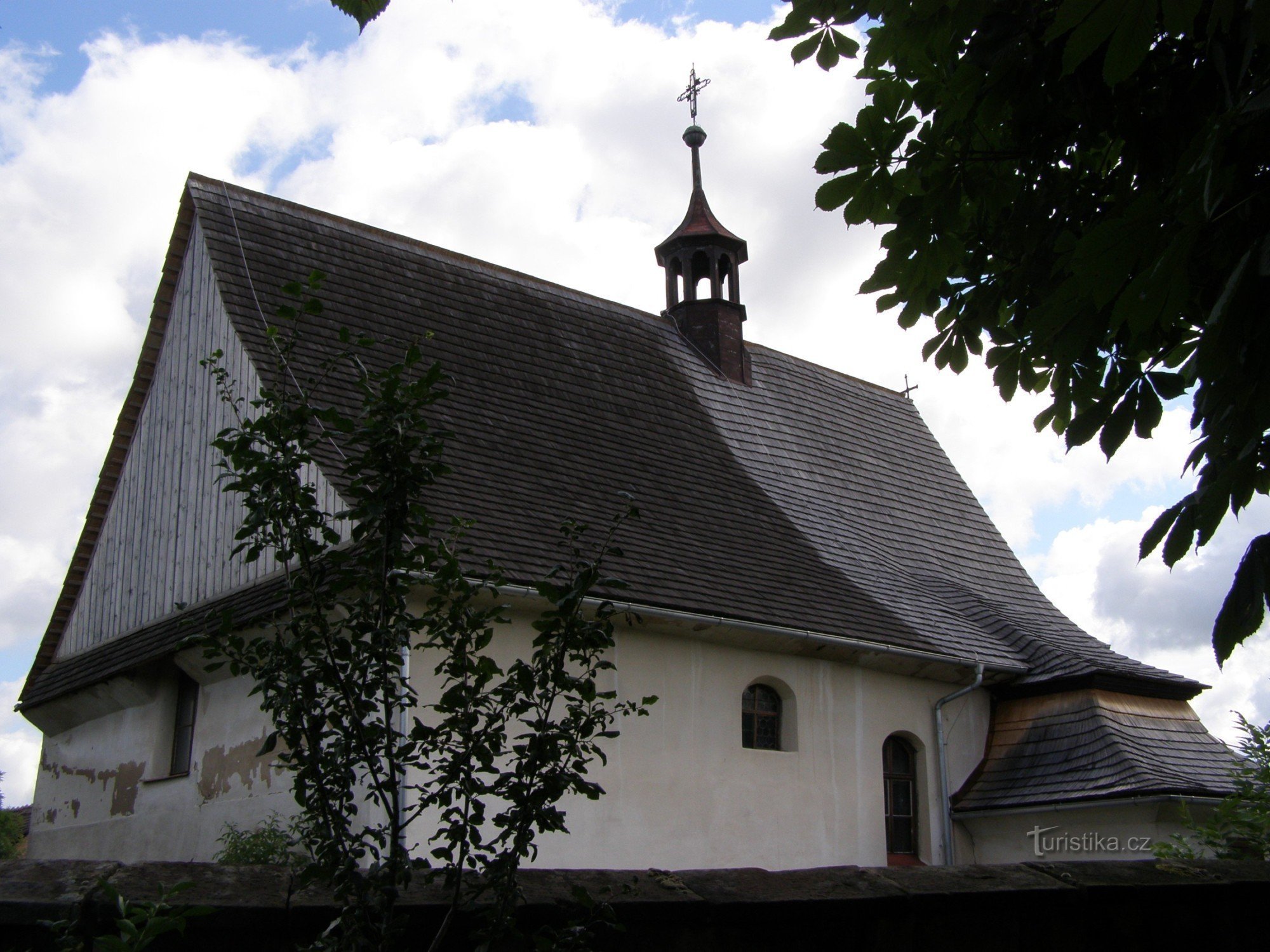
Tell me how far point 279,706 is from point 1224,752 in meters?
14.0

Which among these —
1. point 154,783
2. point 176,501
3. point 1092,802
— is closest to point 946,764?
point 1092,802

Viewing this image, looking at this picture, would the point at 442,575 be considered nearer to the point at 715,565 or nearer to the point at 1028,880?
the point at 1028,880

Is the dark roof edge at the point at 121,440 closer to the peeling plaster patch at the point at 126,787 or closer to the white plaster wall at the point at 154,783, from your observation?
the white plaster wall at the point at 154,783

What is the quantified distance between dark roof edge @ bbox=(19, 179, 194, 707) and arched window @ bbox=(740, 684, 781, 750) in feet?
26.4

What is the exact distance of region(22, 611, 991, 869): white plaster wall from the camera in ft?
36.2

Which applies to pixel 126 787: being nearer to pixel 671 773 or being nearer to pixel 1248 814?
pixel 671 773

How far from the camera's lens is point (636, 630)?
38.9ft

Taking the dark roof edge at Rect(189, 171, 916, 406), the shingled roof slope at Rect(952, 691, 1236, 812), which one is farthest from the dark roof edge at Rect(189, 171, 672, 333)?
the shingled roof slope at Rect(952, 691, 1236, 812)

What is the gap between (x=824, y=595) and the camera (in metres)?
13.9

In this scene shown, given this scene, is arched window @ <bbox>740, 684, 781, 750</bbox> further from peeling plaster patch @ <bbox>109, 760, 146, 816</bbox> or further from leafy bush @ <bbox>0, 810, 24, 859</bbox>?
leafy bush @ <bbox>0, 810, 24, 859</bbox>

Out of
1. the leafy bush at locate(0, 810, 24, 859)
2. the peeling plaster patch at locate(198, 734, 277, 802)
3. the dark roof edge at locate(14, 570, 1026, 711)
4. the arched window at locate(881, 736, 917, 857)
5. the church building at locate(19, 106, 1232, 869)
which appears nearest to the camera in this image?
the peeling plaster patch at locate(198, 734, 277, 802)

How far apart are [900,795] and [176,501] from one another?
884cm

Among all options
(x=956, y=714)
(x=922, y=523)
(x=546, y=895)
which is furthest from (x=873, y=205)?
(x=922, y=523)

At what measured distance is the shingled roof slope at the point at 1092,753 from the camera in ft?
42.7
